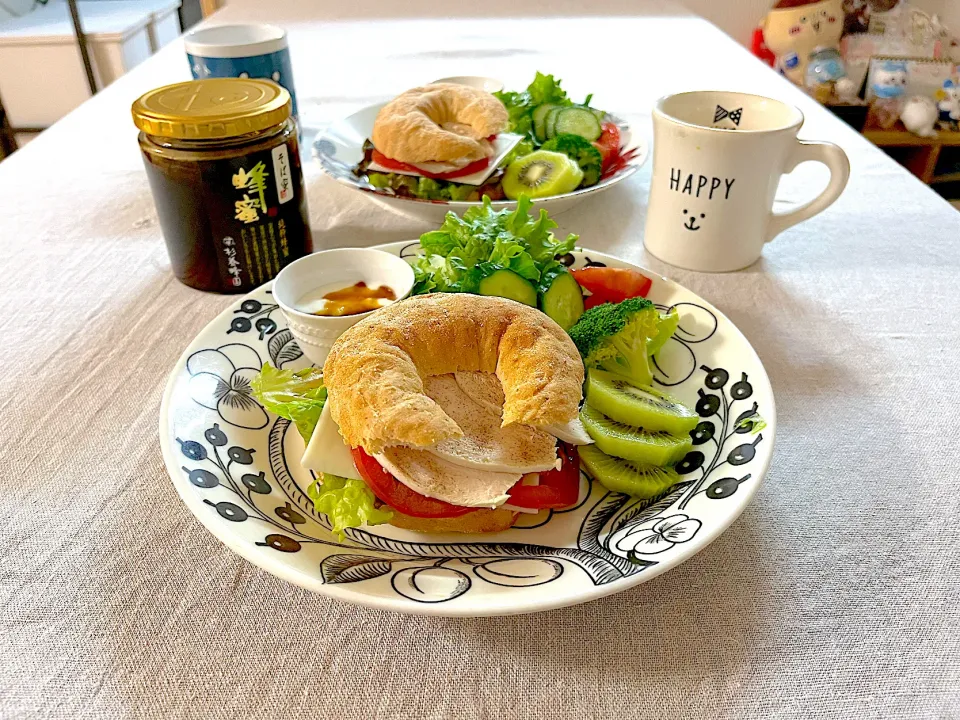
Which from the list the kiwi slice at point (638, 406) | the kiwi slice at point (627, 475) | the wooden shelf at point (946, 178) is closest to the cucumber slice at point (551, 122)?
the kiwi slice at point (638, 406)

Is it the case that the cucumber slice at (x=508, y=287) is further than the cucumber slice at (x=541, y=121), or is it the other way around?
the cucumber slice at (x=541, y=121)

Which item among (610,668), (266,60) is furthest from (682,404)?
(266,60)

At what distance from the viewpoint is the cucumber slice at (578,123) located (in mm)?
1769

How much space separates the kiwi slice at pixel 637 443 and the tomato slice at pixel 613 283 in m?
0.31

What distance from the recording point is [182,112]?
3.90 feet

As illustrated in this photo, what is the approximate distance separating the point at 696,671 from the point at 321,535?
0.44m

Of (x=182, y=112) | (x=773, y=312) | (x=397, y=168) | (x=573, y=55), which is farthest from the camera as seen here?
(x=573, y=55)

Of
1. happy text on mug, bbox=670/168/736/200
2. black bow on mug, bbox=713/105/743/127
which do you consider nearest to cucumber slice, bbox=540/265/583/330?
happy text on mug, bbox=670/168/736/200

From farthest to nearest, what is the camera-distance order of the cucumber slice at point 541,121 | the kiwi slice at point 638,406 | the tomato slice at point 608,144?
1. the cucumber slice at point 541,121
2. the tomato slice at point 608,144
3. the kiwi slice at point 638,406

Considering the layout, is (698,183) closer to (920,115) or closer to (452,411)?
(452,411)

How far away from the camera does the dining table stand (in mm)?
713

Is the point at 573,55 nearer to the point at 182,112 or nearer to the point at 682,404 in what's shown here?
the point at 182,112

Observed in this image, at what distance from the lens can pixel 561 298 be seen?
44.1 inches

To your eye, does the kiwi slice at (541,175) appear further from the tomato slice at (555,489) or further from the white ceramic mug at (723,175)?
the tomato slice at (555,489)
